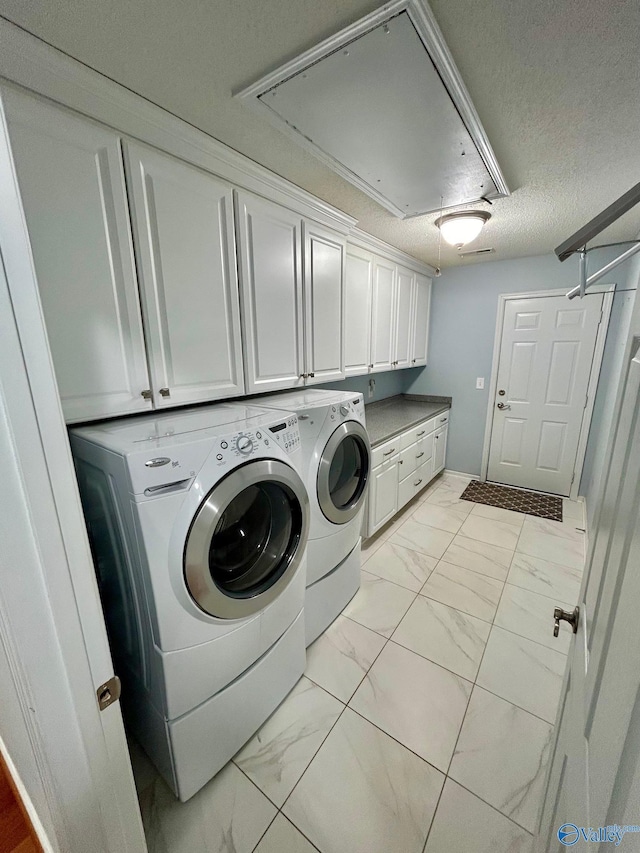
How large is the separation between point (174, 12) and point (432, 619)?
2.61 meters

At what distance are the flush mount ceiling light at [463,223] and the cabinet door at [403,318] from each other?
873mm

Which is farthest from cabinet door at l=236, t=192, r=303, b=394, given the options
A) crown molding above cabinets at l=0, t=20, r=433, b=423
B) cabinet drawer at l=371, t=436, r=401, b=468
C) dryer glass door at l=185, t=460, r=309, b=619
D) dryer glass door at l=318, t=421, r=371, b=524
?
cabinet drawer at l=371, t=436, r=401, b=468

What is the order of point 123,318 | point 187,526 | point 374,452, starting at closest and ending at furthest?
1. point 187,526
2. point 123,318
3. point 374,452

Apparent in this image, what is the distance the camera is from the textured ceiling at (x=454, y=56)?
0.82 metres

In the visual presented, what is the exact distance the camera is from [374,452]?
228 centimetres

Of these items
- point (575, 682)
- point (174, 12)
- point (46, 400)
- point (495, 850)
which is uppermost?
point (174, 12)

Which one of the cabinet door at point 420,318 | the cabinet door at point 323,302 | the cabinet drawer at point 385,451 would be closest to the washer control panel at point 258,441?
the cabinet door at point 323,302

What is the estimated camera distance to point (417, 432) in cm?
298

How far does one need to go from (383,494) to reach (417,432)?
76 centimetres

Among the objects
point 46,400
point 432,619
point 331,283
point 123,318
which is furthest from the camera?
point 331,283

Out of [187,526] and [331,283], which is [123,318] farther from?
[331,283]

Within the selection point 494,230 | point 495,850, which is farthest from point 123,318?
point 494,230

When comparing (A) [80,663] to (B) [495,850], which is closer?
(A) [80,663]

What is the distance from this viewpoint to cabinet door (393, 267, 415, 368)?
3010 mm
